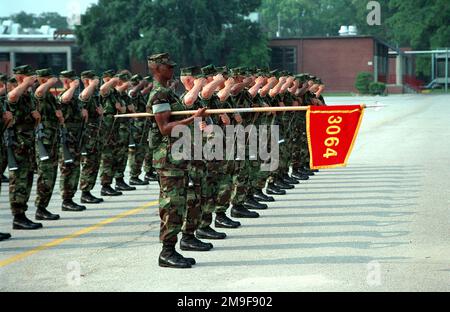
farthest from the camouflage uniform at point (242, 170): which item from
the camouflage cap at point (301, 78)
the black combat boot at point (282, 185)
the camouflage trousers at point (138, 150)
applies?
the camouflage trousers at point (138, 150)

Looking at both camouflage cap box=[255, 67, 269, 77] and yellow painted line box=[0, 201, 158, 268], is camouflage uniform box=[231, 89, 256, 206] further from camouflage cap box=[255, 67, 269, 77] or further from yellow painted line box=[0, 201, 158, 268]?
yellow painted line box=[0, 201, 158, 268]

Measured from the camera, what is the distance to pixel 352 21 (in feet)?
383

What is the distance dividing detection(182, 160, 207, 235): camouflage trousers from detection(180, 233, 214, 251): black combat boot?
6 centimetres

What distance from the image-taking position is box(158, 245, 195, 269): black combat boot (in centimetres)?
828

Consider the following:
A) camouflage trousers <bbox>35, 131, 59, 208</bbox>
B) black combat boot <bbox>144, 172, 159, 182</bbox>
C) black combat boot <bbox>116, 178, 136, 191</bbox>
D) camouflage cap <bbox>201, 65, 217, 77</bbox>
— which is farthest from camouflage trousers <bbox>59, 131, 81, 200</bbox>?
black combat boot <bbox>144, 172, 159, 182</bbox>

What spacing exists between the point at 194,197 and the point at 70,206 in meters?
3.93

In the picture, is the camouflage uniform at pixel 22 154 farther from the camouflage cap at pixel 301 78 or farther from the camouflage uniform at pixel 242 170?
the camouflage cap at pixel 301 78

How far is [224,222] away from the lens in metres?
10.7

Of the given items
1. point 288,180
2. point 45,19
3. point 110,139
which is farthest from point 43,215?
point 45,19

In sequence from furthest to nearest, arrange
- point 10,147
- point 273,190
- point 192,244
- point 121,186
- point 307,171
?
point 307,171, point 121,186, point 273,190, point 10,147, point 192,244

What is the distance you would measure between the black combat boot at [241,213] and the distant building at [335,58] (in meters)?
66.3

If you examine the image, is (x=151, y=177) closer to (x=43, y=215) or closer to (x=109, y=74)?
(x=109, y=74)
